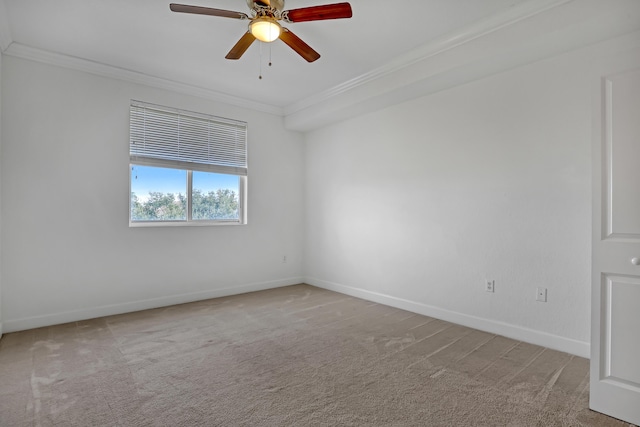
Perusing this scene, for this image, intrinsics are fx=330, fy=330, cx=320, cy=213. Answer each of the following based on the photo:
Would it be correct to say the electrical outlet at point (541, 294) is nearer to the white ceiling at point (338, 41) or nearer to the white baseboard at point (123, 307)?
the white ceiling at point (338, 41)

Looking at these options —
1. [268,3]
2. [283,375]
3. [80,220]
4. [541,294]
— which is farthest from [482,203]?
[80,220]

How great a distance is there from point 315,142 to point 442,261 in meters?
2.63

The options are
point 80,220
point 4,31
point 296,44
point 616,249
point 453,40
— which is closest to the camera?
point 616,249

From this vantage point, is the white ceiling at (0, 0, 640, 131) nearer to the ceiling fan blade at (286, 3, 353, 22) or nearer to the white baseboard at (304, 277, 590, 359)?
the ceiling fan blade at (286, 3, 353, 22)

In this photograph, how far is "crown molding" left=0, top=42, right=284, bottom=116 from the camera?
308cm

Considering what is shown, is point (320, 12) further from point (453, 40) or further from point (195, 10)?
point (453, 40)

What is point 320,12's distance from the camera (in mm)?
2029

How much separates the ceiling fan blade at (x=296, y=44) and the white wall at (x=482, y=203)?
163 centimetres

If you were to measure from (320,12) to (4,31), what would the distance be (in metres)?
2.71

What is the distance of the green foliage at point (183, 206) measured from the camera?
3824 mm

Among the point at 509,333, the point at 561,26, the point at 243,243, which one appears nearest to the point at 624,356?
the point at 509,333

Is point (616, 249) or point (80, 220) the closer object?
point (616, 249)

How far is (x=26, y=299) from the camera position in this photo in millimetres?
3135

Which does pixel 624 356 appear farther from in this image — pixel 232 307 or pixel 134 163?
pixel 134 163
